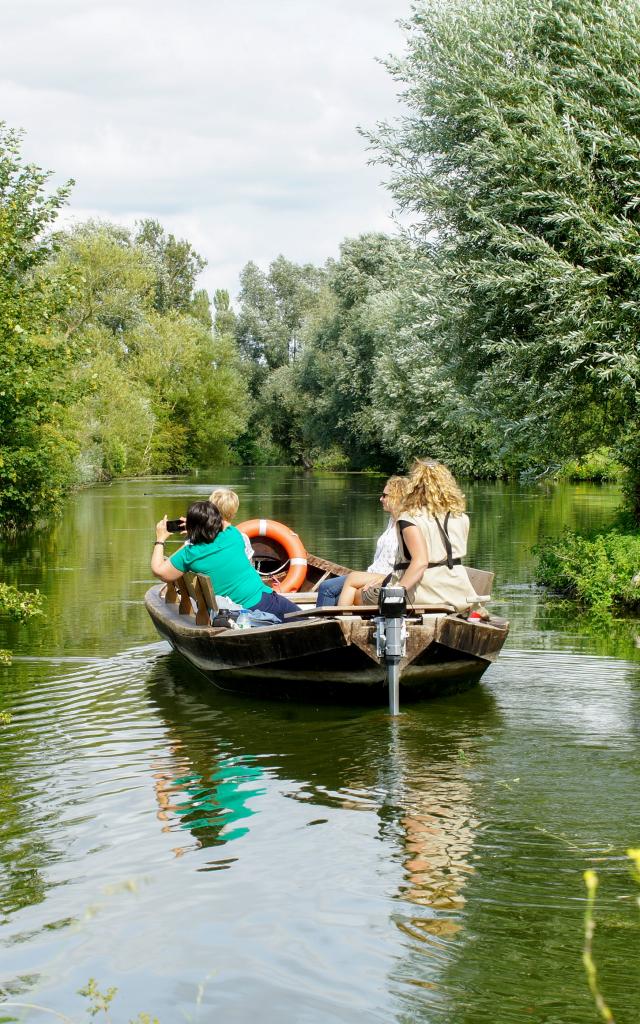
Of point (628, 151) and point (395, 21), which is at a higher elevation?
point (395, 21)

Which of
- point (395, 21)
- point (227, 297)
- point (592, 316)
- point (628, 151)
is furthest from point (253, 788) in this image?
point (227, 297)

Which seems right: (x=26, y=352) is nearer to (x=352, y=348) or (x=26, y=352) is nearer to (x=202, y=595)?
(x=202, y=595)

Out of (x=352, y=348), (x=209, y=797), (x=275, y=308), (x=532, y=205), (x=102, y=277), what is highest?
(x=275, y=308)

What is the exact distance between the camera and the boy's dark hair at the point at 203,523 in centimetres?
920

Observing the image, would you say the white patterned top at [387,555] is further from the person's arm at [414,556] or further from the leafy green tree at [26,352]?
the leafy green tree at [26,352]

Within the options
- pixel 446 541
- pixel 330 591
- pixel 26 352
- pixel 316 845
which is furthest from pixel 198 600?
→ pixel 26 352

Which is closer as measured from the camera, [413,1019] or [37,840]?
[413,1019]

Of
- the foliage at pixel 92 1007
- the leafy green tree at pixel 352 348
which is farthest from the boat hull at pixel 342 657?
the leafy green tree at pixel 352 348

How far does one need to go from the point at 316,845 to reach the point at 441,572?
3.54 meters

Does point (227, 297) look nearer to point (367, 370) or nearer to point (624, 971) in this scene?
point (367, 370)

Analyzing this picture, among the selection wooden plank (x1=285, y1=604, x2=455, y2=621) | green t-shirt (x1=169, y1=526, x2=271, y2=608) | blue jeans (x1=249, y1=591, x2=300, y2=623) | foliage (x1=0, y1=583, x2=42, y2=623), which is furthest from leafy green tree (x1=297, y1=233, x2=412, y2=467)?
foliage (x1=0, y1=583, x2=42, y2=623)

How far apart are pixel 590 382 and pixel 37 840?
9.97 metres

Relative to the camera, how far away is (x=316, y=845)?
5.60 metres

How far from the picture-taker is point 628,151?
1335 cm
